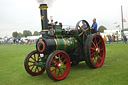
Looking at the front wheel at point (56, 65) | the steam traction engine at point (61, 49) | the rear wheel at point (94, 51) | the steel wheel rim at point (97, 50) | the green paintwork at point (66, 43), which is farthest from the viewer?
the steel wheel rim at point (97, 50)

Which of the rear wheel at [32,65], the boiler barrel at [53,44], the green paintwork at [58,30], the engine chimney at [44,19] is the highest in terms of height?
the engine chimney at [44,19]

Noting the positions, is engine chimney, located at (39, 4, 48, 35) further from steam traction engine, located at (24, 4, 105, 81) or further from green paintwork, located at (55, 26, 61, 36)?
green paintwork, located at (55, 26, 61, 36)

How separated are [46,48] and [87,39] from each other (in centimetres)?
164

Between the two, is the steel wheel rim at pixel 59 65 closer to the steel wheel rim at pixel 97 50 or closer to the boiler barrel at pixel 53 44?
the boiler barrel at pixel 53 44

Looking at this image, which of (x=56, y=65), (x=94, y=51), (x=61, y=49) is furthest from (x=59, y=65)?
(x=94, y=51)

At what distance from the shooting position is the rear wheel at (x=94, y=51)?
206 inches

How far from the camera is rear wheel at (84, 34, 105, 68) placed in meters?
5.23

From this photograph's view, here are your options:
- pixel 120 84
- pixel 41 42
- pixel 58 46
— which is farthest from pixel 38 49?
pixel 120 84

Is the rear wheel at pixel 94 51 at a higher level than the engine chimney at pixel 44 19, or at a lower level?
lower

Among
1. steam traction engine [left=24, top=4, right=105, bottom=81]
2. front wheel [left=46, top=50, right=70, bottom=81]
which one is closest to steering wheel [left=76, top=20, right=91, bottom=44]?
steam traction engine [left=24, top=4, right=105, bottom=81]

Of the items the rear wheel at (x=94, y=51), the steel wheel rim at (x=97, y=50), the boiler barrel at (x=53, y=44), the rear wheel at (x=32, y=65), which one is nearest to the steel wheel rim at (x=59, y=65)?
the boiler barrel at (x=53, y=44)

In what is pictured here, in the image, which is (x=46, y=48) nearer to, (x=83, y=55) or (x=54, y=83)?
(x=54, y=83)

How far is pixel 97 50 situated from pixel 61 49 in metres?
1.58

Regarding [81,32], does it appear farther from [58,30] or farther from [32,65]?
[32,65]
